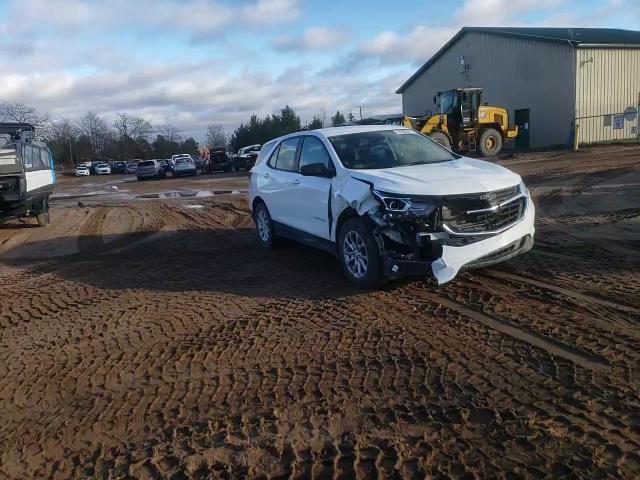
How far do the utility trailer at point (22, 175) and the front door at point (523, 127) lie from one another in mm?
30080

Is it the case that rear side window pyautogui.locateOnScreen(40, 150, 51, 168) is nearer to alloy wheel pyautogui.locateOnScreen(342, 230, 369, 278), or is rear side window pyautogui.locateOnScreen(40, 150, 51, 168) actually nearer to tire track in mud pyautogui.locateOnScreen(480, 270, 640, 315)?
alloy wheel pyautogui.locateOnScreen(342, 230, 369, 278)

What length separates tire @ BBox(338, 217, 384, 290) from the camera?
5.80 m

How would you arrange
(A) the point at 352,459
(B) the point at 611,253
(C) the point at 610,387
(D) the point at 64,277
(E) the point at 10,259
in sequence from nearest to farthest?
(A) the point at 352,459
(C) the point at 610,387
(B) the point at 611,253
(D) the point at 64,277
(E) the point at 10,259

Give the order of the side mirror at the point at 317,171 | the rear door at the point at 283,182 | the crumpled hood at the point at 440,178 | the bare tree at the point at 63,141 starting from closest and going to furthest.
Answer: the crumpled hood at the point at 440,178, the side mirror at the point at 317,171, the rear door at the point at 283,182, the bare tree at the point at 63,141

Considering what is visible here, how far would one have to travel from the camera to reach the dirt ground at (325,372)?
10.2ft

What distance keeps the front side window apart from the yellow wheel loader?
19.0 metres

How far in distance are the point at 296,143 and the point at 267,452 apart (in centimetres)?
536

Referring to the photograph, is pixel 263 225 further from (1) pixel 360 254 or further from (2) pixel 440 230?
(2) pixel 440 230

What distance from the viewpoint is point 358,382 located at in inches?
155

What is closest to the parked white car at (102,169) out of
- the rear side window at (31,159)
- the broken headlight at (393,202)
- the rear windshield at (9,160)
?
the rear side window at (31,159)

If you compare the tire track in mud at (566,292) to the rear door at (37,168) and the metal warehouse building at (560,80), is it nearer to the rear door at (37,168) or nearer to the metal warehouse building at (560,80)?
the rear door at (37,168)

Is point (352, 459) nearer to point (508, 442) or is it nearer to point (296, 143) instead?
point (508, 442)

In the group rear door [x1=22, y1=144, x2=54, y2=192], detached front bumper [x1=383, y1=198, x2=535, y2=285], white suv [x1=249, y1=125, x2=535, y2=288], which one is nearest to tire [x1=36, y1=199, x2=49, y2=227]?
rear door [x1=22, y1=144, x2=54, y2=192]

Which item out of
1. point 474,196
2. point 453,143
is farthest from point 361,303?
point 453,143
